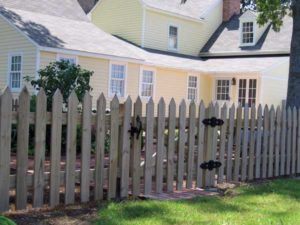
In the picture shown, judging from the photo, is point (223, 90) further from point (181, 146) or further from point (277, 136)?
point (181, 146)

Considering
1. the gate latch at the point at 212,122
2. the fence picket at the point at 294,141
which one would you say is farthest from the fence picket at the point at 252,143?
the fence picket at the point at 294,141

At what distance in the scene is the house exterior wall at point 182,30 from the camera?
29172mm

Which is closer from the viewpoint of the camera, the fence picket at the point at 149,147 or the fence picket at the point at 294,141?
the fence picket at the point at 149,147

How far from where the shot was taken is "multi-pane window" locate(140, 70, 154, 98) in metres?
25.3

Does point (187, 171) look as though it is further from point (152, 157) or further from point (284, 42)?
point (284, 42)

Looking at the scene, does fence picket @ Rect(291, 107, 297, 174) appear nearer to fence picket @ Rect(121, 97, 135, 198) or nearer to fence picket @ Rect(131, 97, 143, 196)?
fence picket @ Rect(131, 97, 143, 196)

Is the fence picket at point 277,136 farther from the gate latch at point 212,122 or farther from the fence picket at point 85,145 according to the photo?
the fence picket at point 85,145

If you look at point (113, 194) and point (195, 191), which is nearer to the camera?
point (113, 194)

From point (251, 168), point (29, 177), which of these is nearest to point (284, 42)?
point (251, 168)

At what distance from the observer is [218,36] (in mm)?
32906

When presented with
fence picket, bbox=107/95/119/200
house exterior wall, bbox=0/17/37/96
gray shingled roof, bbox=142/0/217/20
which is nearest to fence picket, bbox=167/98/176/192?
fence picket, bbox=107/95/119/200

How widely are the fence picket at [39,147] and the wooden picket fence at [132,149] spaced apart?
0.01m

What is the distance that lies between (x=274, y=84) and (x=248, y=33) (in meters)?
5.56

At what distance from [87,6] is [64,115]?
37.8 meters
